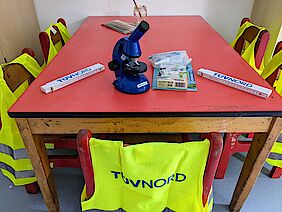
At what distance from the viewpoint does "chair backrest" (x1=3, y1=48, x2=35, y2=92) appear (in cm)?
115

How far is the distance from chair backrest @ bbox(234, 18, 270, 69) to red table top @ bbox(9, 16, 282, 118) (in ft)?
0.69

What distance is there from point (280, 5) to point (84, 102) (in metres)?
1.58

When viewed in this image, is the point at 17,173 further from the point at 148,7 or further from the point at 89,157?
the point at 148,7

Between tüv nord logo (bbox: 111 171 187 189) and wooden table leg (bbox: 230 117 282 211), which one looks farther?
wooden table leg (bbox: 230 117 282 211)

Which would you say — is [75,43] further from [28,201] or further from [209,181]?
[209,181]

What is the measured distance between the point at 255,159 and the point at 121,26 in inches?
49.4

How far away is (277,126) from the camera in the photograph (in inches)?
37.8

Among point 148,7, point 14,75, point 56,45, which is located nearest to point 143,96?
point 14,75

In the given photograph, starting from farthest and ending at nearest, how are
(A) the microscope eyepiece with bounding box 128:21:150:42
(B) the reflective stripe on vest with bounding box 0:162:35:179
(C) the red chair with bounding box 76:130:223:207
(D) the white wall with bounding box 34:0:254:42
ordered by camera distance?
(D) the white wall with bounding box 34:0:254:42 → (B) the reflective stripe on vest with bounding box 0:162:35:179 → (A) the microscope eyepiece with bounding box 128:21:150:42 → (C) the red chair with bounding box 76:130:223:207

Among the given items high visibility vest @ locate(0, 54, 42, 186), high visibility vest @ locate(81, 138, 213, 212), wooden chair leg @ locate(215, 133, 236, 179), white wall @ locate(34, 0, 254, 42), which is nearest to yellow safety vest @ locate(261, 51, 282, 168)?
wooden chair leg @ locate(215, 133, 236, 179)

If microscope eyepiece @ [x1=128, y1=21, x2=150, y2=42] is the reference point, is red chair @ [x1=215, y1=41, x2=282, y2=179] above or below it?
below

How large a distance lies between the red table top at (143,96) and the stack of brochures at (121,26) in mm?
314

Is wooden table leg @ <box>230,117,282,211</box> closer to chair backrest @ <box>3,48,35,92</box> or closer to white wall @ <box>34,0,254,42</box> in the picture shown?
chair backrest @ <box>3,48,35,92</box>

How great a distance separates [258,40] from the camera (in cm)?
146
